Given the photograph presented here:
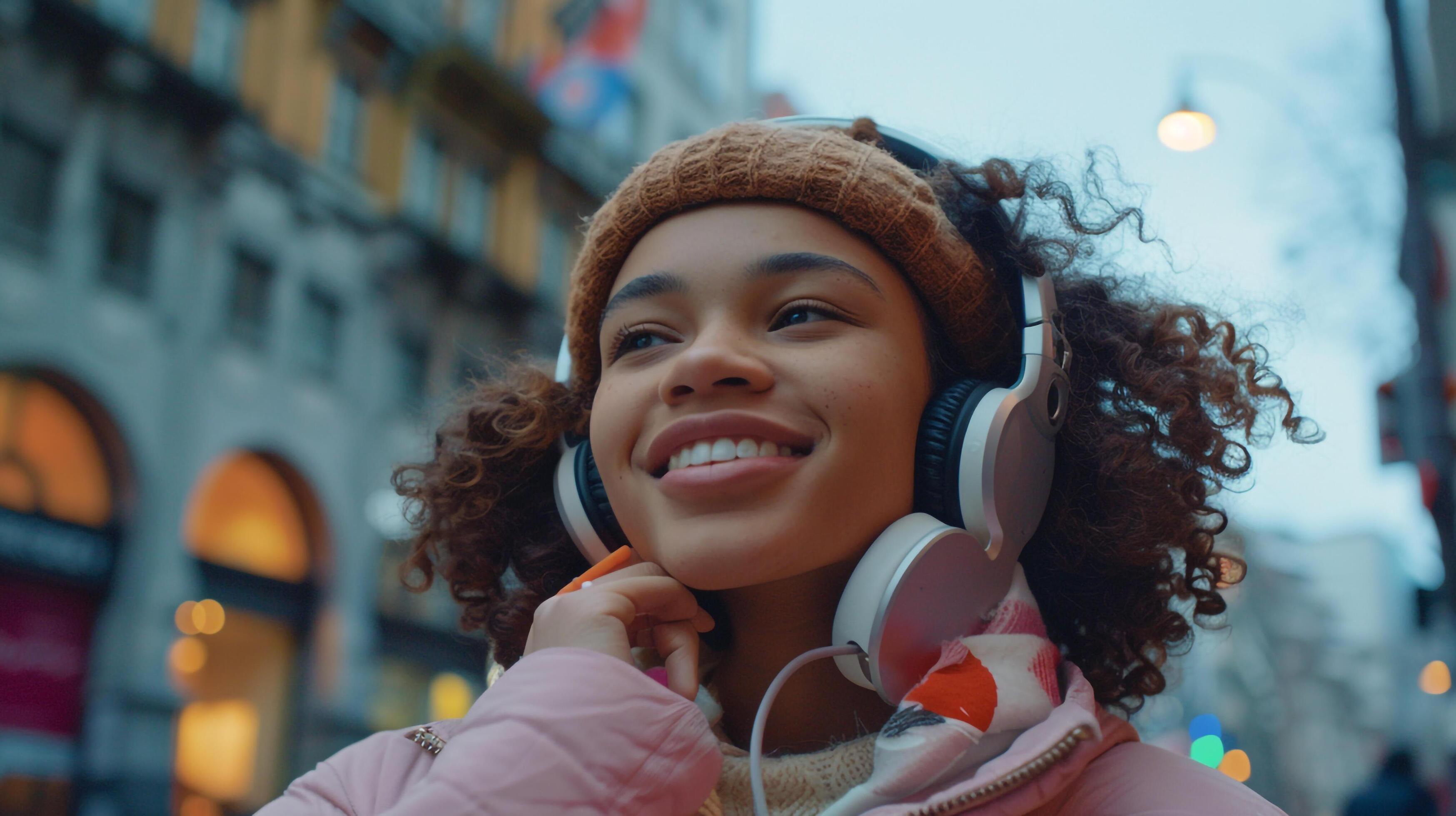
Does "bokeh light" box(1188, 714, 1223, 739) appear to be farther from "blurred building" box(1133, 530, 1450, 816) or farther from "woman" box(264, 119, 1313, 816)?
"woman" box(264, 119, 1313, 816)

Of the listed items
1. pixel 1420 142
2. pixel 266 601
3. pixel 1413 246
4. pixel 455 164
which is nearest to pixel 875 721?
pixel 1413 246

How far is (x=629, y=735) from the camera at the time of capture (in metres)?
1.33

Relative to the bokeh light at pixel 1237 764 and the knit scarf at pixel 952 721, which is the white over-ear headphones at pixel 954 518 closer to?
the knit scarf at pixel 952 721

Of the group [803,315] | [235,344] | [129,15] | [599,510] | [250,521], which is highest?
[129,15]

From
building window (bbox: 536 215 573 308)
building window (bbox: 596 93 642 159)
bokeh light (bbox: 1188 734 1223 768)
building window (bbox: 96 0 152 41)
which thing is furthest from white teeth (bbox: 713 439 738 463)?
building window (bbox: 596 93 642 159)

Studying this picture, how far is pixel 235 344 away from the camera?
1211 centimetres

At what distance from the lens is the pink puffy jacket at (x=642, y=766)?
4.18ft

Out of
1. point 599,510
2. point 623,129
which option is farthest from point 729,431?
point 623,129

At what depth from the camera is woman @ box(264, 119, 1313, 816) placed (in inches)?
53.1

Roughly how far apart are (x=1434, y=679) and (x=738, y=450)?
830 cm

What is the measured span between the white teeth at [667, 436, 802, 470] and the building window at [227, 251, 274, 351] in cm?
1169

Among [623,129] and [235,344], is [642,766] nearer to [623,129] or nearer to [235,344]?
[235,344]

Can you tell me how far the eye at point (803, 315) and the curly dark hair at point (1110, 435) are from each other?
195 mm

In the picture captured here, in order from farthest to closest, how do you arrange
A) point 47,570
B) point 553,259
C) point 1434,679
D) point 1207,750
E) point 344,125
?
point 553,259, point 344,125, point 47,570, point 1434,679, point 1207,750
